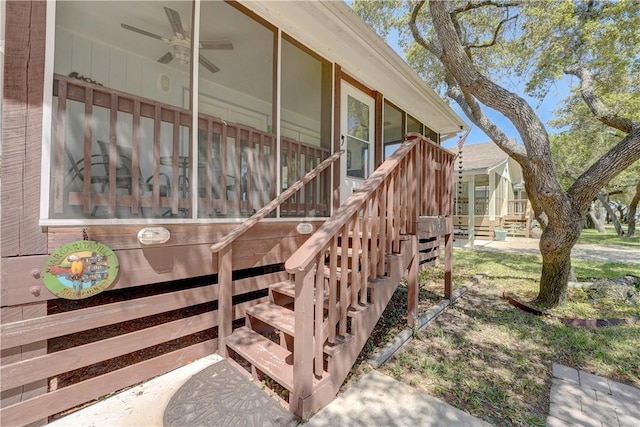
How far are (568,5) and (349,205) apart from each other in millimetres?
6445

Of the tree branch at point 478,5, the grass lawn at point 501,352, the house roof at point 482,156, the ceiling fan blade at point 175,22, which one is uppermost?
the tree branch at point 478,5

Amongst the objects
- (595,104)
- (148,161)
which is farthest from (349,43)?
(595,104)

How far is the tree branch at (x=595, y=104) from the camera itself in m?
4.00

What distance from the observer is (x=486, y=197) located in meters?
14.5

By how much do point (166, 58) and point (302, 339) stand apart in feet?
14.5

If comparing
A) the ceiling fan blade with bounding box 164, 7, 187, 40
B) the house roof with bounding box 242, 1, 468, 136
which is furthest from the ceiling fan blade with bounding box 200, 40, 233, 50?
the house roof with bounding box 242, 1, 468, 136

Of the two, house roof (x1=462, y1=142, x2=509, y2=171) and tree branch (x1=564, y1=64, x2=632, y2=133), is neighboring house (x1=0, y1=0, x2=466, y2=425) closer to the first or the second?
tree branch (x1=564, y1=64, x2=632, y2=133)

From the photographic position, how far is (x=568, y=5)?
531cm

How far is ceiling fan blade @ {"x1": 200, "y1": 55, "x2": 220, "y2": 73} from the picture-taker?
428 cm

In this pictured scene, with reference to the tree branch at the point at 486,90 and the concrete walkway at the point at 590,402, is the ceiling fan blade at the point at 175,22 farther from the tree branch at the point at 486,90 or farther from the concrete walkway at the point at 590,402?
the concrete walkway at the point at 590,402

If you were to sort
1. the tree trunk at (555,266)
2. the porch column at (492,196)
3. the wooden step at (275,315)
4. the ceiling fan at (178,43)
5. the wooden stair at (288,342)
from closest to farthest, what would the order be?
the wooden stair at (288,342) < the wooden step at (275,315) < the ceiling fan at (178,43) < the tree trunk at (555,266) < the porch column at (492,196)

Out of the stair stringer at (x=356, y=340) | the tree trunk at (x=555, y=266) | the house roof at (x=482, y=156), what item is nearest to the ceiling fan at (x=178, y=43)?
the stair stringer at (x=356, y=340)

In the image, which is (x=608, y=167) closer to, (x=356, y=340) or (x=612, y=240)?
(x=356, y=340)

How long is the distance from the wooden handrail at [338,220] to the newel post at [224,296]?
0.90m
